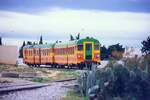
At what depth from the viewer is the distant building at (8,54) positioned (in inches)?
1772

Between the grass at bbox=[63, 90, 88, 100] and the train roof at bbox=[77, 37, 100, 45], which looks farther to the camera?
the train roof at bbox=[77, 37, 100, 45]

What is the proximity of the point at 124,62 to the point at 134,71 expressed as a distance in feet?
5.40

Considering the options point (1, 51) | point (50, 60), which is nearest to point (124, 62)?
point (50, 60)

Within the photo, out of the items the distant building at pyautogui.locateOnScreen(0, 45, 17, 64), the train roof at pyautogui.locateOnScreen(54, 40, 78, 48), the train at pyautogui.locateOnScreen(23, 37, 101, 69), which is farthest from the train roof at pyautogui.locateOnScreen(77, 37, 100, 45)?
the distant building at pyautogui.locateOnScreen(0, 45, 17, 64)

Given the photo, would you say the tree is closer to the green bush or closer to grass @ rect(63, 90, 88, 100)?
grass @ rect(63, 90, 88, 100)

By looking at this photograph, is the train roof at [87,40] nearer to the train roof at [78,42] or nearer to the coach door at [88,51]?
the train roof at [78,42]

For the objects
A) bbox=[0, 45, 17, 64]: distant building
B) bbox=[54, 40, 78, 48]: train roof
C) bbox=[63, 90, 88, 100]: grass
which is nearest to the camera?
bbox=[63, 90, 88, 100]: grass

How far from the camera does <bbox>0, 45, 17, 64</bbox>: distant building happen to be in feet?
148

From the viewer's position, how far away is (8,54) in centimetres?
4550

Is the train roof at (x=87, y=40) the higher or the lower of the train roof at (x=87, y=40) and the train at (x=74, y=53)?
the higher

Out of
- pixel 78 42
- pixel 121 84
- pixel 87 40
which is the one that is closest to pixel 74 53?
pixel 78 42

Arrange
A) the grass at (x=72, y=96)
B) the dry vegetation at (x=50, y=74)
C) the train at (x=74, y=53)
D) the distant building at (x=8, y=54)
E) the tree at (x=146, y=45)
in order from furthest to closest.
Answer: the distant building at (x=8, y=54) < the train at (x=74, y=53) < the dry vegetation at (x=50, y=74) < the tree at (x=146, y=45) < the grass at (x=72, y=96)

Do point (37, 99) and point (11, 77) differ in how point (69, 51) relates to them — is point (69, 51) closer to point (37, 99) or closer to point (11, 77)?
point (11, 77)

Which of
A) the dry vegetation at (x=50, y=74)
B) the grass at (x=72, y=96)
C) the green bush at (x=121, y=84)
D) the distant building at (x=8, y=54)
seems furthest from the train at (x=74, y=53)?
the green bush at (x=121, y=84)
